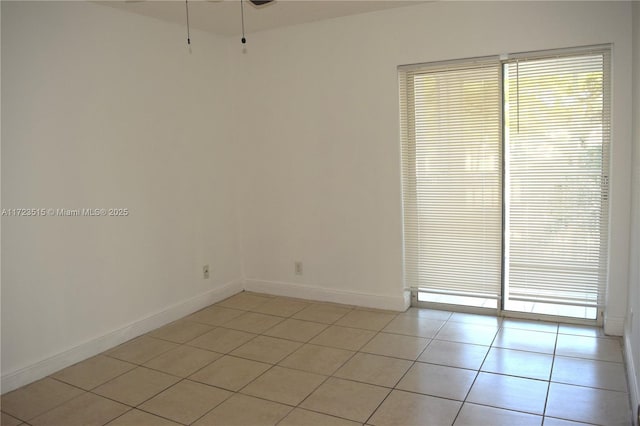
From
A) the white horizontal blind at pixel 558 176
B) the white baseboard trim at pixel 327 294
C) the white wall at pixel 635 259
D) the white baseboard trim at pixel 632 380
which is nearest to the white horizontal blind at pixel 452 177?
the white horizontal blind at pixel 558 176

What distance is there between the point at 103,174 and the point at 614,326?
150 inches

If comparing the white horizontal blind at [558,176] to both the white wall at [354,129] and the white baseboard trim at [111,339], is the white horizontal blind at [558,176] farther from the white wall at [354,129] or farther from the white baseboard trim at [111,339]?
Result: the white baseboard trim at [111,339]

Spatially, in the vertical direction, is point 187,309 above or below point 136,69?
below

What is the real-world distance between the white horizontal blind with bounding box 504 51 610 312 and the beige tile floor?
395 mm

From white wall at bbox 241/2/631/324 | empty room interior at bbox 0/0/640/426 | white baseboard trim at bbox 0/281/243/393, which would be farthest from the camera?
white wall at bbox 241/2/631/324

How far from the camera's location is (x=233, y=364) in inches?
130

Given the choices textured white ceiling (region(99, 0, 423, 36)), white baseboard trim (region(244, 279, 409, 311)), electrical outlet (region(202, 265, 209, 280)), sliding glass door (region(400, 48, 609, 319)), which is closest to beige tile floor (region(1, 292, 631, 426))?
white baseboard trim (region(244, 279, 409, 311))

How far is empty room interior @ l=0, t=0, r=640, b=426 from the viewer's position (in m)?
2.92

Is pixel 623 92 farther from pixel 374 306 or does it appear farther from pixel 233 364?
pixel 233 364

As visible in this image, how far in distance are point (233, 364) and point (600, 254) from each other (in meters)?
2.70

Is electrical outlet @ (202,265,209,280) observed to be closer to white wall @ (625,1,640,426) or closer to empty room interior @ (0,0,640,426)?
empty room interior @ (0,0,640,426)

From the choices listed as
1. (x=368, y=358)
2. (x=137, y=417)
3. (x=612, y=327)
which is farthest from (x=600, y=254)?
(x=137, y=417)

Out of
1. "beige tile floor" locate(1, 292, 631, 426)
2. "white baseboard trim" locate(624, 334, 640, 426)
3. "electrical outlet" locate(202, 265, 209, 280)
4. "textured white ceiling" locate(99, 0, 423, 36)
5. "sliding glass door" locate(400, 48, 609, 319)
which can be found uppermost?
"textured white ceiling" locate(99, 0, 423, 36)

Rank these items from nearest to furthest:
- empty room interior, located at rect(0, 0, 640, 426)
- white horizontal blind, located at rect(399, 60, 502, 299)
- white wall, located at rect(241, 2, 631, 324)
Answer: empty room interior, located at rect(0, 0, 640, 426)
white wall, located at rect(241, 2, 631, 324)
white horizontal blind, located at rect(399, 60, 502, 299)
